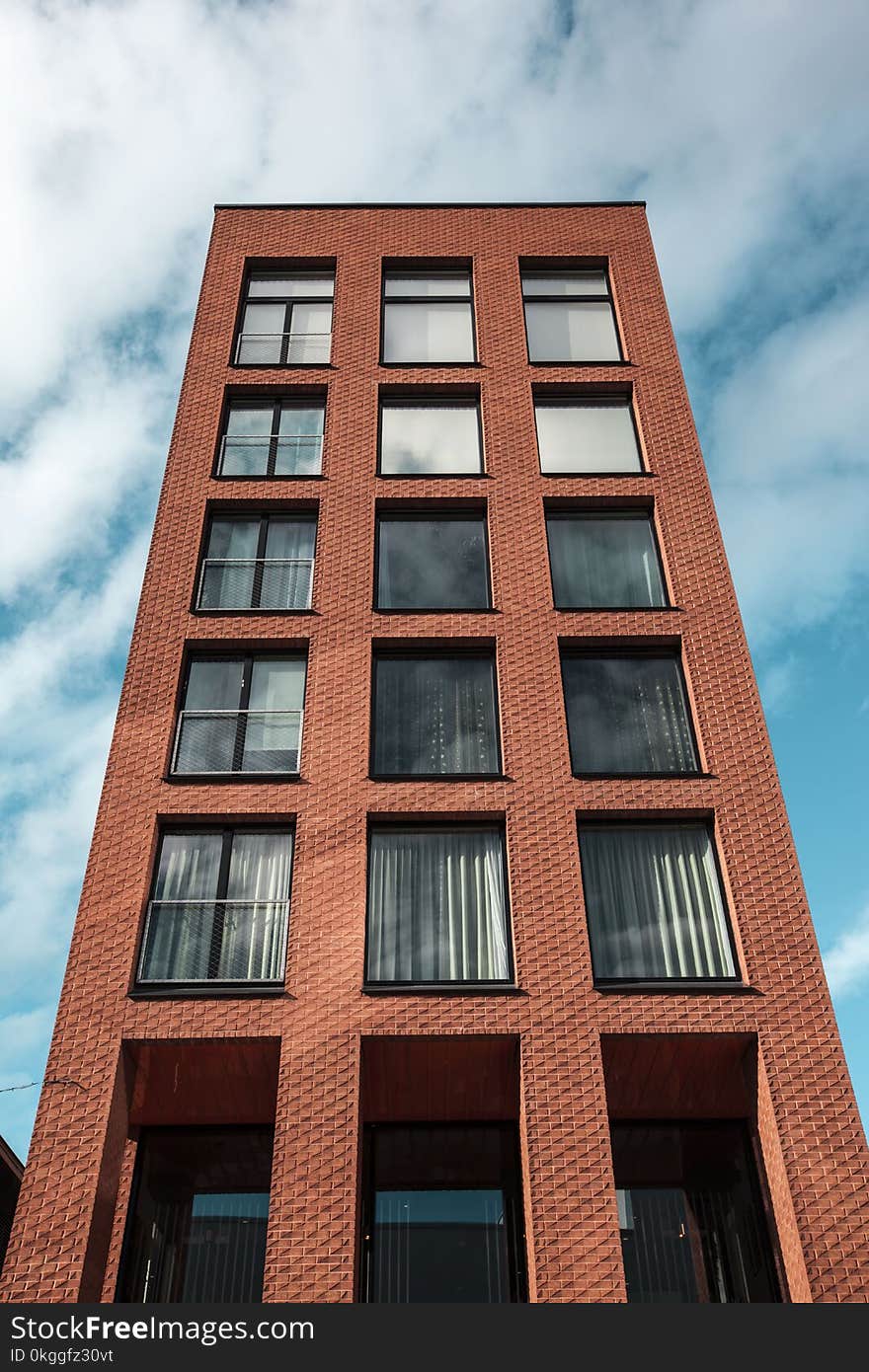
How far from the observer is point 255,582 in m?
19.3

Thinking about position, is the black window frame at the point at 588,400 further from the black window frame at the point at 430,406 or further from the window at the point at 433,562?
the window at the point at 433,562

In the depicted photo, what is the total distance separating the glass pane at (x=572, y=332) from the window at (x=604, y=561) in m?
4.41

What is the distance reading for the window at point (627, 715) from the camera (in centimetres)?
1703

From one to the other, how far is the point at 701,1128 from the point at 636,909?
2.79m

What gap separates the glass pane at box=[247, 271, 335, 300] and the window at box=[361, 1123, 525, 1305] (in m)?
16.9

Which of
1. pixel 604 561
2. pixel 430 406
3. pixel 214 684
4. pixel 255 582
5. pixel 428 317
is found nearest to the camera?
pixel 214 684

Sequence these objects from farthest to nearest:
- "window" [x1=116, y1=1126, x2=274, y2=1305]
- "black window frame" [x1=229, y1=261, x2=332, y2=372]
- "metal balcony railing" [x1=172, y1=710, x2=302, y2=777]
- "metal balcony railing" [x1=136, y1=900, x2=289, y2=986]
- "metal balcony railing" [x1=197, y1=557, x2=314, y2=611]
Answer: "black window frame" [x1=229, y1=261, x2=332, y2=372]
"metal balcony railing" [x1=197, y1=557, x2=314, y2=611]
"metal balcony railing" [x1=172, y1=710, x2=302, y2=777]
"metal balcony railing" [x1=136, y1=900, x2=289, y2=986]
"window" [x1=116, y1=1126, x2=274, y2=1305]

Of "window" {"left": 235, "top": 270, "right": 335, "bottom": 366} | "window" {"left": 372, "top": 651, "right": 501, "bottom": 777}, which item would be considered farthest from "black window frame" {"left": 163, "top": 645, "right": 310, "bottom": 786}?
"window" {"left": 235, "top": 270, "right": 335, "bottom": 366}

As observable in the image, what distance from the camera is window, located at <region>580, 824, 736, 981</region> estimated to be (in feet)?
49.3

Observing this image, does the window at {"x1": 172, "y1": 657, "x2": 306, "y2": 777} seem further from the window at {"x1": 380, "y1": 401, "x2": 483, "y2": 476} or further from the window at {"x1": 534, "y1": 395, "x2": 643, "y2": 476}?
the window at {"x1": 534, "y1": 395, "x2": 643, "y2": 476}

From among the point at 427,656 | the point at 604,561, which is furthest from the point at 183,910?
the point at 604,561

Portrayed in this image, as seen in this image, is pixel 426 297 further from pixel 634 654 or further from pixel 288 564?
pixel 634 654

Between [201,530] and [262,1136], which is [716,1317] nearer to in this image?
[262,1136]

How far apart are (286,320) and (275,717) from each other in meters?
10.3
